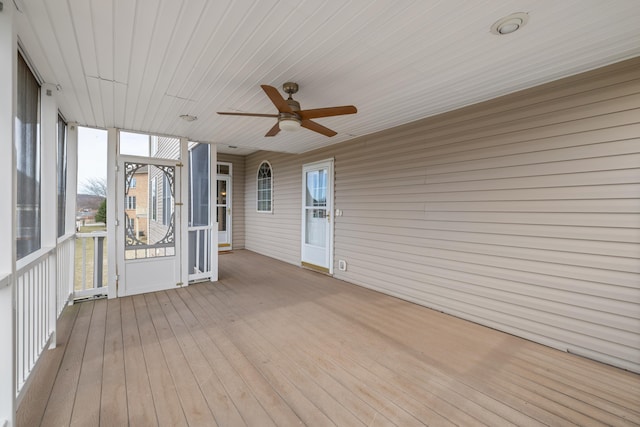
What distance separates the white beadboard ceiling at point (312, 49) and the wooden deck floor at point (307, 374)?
2515 millimetres

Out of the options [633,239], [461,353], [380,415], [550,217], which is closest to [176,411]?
[380,415]

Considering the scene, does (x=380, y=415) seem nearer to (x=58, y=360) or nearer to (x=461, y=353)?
(x=461, y=353)

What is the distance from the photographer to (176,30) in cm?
192

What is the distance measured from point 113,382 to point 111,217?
105 inches

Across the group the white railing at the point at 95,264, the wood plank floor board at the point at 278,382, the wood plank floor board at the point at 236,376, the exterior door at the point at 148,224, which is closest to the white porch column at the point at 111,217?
the exterior door at the point at 148,224

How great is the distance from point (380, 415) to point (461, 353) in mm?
1195

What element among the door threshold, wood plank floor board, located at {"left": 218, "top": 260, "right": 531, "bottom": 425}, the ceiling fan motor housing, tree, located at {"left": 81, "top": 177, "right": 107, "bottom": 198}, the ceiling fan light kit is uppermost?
the ceiling fan motor housing

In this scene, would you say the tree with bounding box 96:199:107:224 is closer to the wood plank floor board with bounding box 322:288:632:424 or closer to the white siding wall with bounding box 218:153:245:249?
the white siding wall with bounding box 218:153:245:249

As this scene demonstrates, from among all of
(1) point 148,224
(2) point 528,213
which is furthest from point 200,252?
(2) point 528,213

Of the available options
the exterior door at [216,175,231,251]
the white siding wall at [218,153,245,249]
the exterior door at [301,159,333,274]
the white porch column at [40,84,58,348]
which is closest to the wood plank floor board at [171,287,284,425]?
the white porch column at [40,84,58,348]

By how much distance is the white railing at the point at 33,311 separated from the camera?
1.92 metres

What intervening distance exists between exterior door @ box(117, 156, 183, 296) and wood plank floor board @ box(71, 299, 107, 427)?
1068mm

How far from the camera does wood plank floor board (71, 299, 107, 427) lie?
173cm

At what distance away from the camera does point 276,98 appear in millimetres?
2287
